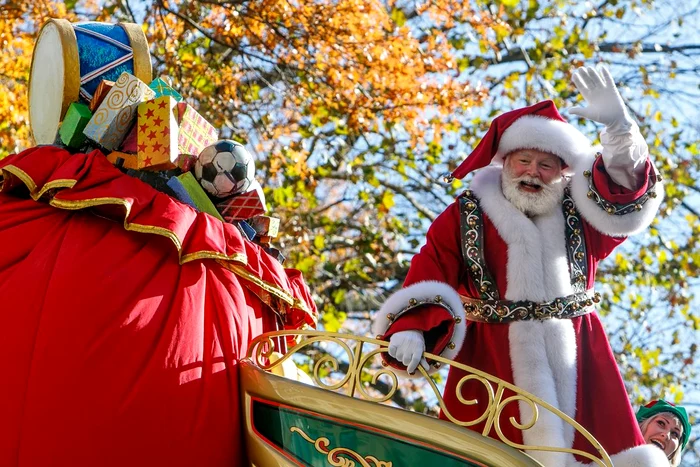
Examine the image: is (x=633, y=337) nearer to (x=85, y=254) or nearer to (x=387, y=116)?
(x=387, y=116)

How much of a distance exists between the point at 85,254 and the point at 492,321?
4.11 feet

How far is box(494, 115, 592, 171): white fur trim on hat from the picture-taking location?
355 cm

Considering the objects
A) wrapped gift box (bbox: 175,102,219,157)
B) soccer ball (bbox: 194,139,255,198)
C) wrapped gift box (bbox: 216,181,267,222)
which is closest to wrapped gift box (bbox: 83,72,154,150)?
wrapped gift box (bbox: 175,102,219,157)

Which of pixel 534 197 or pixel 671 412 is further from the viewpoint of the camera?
pixel 671 412

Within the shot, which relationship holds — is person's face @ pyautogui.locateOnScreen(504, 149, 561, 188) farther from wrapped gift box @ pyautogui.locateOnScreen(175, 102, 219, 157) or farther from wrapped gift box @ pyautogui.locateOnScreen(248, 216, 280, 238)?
wrapped gift box @ pyautogui.locateOnScreen(175, 102, 219, 157)

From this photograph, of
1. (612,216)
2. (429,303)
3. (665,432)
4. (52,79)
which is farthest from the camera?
(665,432)

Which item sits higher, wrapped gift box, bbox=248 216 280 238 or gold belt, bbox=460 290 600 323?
wrapped gift box, bbox=248 216 280 238

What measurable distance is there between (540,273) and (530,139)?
44 cm

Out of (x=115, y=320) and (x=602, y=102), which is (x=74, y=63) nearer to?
(x=115, y=320)

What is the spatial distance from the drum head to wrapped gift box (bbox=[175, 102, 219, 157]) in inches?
14.2

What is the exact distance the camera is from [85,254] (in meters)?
3.06

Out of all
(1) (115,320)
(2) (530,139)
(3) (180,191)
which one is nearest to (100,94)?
(3) (180,191)

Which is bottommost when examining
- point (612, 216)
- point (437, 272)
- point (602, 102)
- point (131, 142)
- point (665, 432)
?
point (665, 432)

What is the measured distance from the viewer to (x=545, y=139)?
3.55 m
